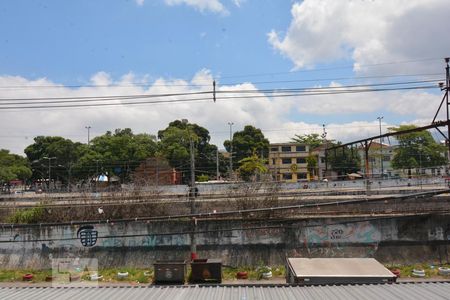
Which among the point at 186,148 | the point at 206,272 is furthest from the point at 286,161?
the point at 206,272

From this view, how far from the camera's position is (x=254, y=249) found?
774 inches

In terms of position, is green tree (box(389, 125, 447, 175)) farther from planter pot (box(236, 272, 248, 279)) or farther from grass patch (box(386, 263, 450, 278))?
planter pot (box(236, 272, 248, 279))

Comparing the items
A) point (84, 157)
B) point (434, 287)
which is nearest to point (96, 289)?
point (434, 287)

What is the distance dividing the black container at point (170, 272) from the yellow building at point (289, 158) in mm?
61428

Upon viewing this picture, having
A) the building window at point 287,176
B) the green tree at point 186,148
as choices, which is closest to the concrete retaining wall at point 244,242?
the green tree at point 186,148

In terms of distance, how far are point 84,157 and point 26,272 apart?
44.2 meters

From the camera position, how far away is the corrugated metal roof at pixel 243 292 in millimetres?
8109

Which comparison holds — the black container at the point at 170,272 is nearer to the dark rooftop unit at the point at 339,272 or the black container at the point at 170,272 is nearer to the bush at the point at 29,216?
Answer: the dark rooftop unit at the point at 339,272

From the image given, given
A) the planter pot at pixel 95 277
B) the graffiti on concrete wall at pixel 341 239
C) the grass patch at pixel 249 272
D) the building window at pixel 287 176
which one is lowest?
the grass patch at pixel 249 272

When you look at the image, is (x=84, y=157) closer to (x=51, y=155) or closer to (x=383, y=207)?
(x=51, y=155)

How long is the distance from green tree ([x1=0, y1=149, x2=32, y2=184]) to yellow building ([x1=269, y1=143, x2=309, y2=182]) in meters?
41.7

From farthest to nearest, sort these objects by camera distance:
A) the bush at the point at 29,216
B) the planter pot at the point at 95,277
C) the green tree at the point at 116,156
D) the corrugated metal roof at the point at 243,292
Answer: the green tree at the point at 116,156, the bush at the point at 29,216, the planter pot at the point at 95,277, the corrugated metal roof at the point at 243,292

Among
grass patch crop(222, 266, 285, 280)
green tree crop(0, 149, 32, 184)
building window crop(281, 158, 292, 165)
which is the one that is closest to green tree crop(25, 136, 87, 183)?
green tree crop(0, 149, 32, 184)

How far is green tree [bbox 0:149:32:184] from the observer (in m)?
57.0
